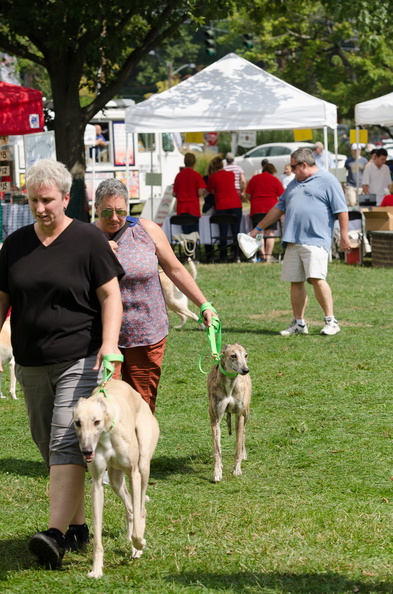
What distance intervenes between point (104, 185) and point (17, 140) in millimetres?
22160

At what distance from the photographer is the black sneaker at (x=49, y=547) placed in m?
4.39

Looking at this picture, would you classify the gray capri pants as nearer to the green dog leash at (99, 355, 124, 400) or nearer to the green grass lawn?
the green dog leash at (99, 355, 124, 400)

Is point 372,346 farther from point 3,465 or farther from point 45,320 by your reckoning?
point 45,320

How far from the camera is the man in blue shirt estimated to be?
10.7 meters

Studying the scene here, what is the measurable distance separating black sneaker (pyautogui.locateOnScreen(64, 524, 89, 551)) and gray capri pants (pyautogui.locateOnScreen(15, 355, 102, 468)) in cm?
45

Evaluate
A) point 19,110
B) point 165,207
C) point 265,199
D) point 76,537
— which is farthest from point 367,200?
point 76,537

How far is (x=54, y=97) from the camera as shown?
18359mm

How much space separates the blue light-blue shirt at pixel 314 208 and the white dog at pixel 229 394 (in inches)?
188

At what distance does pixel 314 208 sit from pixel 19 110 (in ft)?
19.2

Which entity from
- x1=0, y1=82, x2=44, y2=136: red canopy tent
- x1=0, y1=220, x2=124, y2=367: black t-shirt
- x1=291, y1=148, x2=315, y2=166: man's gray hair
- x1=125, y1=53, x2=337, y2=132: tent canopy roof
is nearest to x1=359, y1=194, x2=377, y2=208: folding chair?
x1=125, y1=53, x2=337, y2=132: tent canopy roof

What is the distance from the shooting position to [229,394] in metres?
6.14

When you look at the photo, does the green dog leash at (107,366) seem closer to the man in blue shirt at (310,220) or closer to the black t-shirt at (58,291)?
the black t-shirt at (58,291)

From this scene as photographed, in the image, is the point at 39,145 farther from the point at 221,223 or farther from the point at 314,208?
the point at 314,208

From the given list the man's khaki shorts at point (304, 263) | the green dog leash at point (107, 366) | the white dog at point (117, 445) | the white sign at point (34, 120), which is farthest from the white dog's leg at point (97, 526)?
the white sign at point (34, 120)
